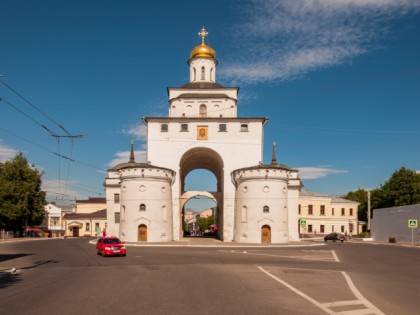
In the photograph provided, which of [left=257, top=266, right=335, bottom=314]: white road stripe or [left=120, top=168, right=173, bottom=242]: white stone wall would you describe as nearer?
[left=257, top=266, right=335, bottom=314]: white road stripe

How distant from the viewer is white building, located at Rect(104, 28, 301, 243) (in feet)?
146

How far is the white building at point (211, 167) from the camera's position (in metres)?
44.5

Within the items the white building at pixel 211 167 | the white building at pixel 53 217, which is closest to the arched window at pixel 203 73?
the white building at pixel 211 167

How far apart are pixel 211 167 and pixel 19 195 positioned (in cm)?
2674

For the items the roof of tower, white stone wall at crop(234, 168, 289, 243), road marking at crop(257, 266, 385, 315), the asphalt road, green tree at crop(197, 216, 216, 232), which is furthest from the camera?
green tree at crop(197, 216, 216, 232)

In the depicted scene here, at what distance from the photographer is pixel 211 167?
59.5 m

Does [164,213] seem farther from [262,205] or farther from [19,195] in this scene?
[19,195]

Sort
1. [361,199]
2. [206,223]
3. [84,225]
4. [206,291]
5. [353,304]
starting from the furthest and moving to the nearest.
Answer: [206,223]
[361,199]
[84,225]
[206,291]
[353,304]

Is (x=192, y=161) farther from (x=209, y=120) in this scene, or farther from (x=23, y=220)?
(x=23, y=220)

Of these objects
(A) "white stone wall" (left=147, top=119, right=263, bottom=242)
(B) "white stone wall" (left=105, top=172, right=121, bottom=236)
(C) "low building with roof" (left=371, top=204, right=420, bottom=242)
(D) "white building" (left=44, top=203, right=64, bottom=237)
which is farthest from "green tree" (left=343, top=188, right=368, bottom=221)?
(D) "white building" (left=44, top=203, right=64, bottom=237)

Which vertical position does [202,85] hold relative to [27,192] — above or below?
above

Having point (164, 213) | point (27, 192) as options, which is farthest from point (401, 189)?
point (27, 192)

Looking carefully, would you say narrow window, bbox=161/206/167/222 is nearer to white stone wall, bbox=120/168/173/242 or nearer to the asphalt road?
white stone wall, bbox=120/168/173/242

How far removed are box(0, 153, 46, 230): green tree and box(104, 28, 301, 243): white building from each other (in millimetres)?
13777
